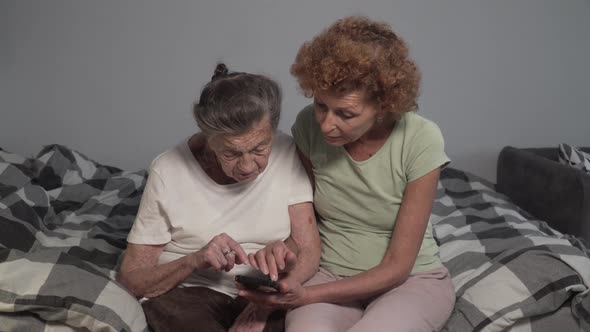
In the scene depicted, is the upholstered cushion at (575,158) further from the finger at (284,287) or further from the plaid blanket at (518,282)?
the finger at (284,287)

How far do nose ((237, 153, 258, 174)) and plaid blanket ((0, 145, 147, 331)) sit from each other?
421mm

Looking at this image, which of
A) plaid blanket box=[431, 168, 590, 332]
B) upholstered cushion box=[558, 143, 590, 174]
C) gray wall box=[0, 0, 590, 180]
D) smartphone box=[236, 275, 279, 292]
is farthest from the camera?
gray wall box=[0, 0, 590, 180]

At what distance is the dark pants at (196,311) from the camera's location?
1.51 meters

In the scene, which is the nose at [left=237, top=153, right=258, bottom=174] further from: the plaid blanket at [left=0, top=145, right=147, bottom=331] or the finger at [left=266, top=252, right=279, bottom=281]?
the plaid blanket at [left=0, top=145, right=147, bottom=331]

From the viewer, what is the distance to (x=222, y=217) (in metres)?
1.61

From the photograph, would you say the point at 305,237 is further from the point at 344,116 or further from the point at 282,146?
the point at 344,116

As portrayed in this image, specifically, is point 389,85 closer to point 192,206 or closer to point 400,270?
point 400,270

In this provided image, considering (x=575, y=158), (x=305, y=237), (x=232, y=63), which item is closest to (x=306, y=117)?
(x=305, y=237)

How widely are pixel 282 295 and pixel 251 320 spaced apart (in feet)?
0.47

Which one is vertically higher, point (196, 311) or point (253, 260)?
point (253, 260)

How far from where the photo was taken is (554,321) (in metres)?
1.62

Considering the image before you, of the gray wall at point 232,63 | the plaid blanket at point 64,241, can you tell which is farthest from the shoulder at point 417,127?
the gray wall at point 232,63

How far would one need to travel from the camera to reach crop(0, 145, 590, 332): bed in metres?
1.46

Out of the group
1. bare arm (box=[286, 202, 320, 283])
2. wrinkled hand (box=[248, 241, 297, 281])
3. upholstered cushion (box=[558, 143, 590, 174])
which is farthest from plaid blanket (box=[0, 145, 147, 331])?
upholstered cushion (box=[558, 143, 590, 174])
